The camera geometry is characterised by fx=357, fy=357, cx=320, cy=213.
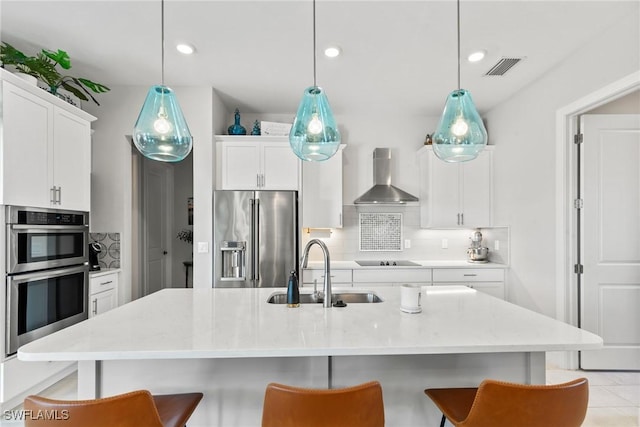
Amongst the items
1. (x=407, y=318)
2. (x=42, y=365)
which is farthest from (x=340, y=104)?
(x=42, y=365)

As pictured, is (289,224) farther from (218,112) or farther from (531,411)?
(531,411)

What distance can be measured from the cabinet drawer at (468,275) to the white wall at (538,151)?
0.14 meters

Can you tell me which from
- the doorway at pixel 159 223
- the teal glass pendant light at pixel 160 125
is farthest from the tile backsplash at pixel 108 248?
the teal glass pendant light at pixel 160 125

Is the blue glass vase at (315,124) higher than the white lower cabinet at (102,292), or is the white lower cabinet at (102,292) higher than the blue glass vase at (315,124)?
the blue glass vase at (315,124)

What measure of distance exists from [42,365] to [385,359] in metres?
2.61

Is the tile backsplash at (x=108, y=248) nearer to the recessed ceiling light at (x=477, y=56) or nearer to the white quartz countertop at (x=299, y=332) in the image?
the white quartz countertop at (x=299, y=332)

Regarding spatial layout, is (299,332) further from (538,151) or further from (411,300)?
(538,151)

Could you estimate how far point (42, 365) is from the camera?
264 cm

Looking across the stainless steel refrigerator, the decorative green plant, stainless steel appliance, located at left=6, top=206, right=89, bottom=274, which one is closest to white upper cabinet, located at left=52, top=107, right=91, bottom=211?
stainless steel appliance, located at left=6, top=206, right=89, bottom=274

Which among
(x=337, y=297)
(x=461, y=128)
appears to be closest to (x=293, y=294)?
(x=337, y=297)

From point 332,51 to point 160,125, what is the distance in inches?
64.2

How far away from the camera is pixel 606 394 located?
2.62 m

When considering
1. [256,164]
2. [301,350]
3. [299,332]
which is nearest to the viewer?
[301,350]

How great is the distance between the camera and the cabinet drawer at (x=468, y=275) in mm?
3883
